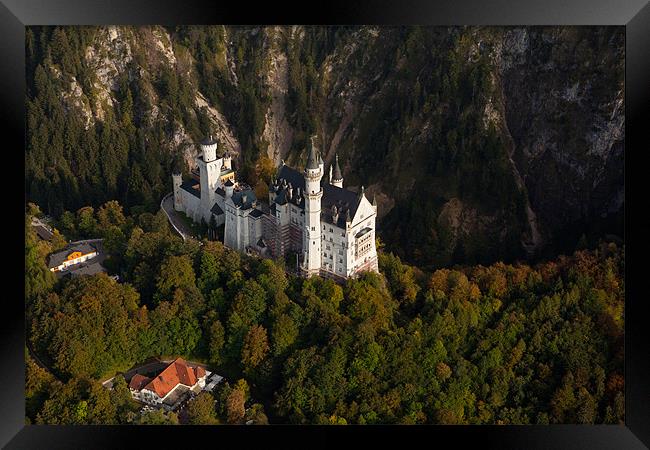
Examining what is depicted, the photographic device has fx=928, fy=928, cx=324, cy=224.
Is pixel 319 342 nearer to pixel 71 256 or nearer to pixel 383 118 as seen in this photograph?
pixel 71 256

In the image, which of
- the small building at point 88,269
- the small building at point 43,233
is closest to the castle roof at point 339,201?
the small building at point 88,269

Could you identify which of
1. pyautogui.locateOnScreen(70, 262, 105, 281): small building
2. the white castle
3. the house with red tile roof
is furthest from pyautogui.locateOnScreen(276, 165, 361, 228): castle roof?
pyautogui.locateOnScreen(70, 262, 105, 281): small building

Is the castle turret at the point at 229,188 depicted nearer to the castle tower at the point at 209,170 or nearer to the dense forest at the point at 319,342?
the castle tower at the point at 209,170

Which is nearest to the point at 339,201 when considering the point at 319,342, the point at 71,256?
the point at 319,342

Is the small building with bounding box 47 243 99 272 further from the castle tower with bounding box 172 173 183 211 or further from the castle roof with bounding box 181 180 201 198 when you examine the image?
the castle roof with bounding box 181 180 201 198

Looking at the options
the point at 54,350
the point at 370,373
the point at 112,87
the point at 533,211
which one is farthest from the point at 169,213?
the point at 533,211
